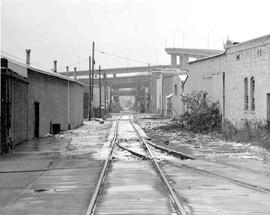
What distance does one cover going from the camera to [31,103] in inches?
1203

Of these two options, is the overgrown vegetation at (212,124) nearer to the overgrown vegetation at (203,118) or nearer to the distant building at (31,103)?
the overgrown vegetation at (203,118)

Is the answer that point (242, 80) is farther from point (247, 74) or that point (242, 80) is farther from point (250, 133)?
point (250, 133)

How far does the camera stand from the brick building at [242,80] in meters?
28.8

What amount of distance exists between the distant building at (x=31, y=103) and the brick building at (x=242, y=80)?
11.5 m

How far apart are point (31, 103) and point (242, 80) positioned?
41.6 ft

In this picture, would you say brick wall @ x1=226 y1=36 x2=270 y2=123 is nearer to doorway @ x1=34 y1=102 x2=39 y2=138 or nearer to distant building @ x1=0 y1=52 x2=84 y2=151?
distant building @ x1=0 y1=52 x2=84 y2=151

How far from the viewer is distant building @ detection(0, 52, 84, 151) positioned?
22859mm

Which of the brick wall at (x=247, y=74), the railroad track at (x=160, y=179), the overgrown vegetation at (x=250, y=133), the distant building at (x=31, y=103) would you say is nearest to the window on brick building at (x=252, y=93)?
the brick wall at (x=247, y=74)

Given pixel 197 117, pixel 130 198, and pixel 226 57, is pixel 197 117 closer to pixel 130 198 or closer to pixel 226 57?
pixel 226 57

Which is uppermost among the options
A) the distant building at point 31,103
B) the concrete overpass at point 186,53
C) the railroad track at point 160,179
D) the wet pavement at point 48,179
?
the concrete overpass at point 186,53

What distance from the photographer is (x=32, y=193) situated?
469 inches

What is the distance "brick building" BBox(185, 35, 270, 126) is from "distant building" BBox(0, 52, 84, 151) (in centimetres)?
1145

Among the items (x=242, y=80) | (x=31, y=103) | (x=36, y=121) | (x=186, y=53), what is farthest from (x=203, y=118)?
(x=186, y=53)

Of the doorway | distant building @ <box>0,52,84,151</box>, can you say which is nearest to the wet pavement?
distant building @ <box>0,52,84,151</box>
